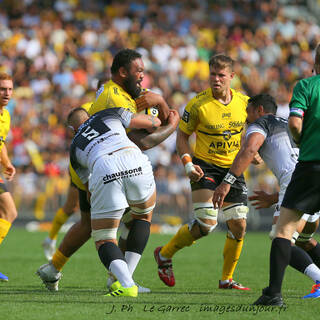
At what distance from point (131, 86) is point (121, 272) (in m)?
1.99

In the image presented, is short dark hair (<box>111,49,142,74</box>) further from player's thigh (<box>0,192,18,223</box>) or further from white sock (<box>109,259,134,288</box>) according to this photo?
player's thigh (<box>0,192,18,223</box>)

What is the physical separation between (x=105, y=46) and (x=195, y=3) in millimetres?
5267

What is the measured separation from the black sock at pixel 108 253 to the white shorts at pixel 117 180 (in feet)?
0.95

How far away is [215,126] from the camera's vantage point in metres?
8.38

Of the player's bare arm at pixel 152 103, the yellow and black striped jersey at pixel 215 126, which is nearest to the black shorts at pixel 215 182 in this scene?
the yellow and black striped jersey at pixel 215 126

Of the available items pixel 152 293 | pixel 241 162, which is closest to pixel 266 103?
pixel 241 162

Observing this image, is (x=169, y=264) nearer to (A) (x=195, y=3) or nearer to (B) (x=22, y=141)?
(B) (x=22, y=141)

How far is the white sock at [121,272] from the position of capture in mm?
6199

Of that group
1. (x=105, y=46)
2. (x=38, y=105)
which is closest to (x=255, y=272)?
(x=38, y=105)

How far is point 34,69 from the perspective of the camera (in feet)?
75.6

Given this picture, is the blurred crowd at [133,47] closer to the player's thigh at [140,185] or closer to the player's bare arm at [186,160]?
the player's bare arm at [186,160]

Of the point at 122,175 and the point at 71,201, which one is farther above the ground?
the point at 122,175

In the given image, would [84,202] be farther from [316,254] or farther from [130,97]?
[316,254]

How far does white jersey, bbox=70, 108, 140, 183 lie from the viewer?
21.4ft
